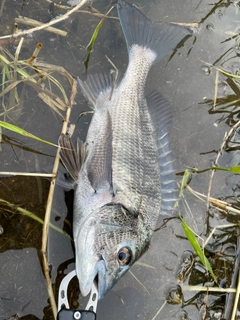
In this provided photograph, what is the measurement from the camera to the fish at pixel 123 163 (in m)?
2.26

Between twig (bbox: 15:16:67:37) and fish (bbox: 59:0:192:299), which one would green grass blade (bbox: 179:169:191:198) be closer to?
fish (bbox: 59:0:192:299)

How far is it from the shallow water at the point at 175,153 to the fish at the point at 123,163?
20cm

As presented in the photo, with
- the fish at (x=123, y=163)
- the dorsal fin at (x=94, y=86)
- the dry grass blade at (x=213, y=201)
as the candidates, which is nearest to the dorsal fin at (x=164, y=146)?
the fish at (x=123, y=163)

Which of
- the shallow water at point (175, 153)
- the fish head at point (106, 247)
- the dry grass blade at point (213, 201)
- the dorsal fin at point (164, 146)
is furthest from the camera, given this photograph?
the dry grass blade at point (213, 201)

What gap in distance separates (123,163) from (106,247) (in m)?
0.57

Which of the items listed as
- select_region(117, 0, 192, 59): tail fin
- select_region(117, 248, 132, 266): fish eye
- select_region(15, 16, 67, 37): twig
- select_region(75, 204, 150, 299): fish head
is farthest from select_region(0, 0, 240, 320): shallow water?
select_region(117, 248, 132, 266): fish eye

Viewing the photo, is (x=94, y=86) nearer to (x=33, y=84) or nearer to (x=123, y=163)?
(x=33, y=84)

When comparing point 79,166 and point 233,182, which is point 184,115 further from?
point 79,166

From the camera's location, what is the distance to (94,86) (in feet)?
9.48

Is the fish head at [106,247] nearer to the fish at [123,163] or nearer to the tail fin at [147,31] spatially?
the fish at [123,163]

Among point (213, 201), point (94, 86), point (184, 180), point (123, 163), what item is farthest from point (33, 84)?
point (213, 201)

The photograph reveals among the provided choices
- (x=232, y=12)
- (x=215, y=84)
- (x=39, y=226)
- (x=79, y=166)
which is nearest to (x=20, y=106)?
(x=79, y=166)

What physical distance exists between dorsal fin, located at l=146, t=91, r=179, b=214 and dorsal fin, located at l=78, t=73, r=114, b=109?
0.32m

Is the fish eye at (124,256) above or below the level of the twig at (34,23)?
below
